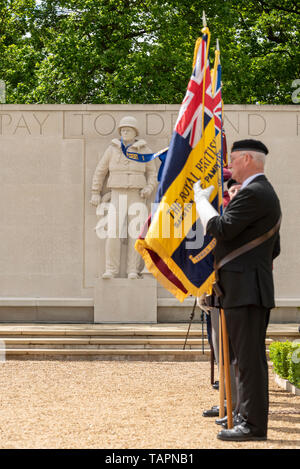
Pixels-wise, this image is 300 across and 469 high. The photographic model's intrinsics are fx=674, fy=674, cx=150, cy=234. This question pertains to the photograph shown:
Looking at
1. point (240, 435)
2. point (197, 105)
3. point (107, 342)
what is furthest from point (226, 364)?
point (107, 342)

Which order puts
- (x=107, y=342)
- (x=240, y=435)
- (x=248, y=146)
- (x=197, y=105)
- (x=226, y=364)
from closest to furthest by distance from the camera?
1. (x=240, y=435)
2. (x=248, y=146)
3. (x=226, y=364)
4. (x=197, y=105)
5. (x=107, y=342)

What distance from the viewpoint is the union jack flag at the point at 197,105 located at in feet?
16.2

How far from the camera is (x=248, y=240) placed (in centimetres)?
425

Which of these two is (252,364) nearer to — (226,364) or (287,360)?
(226,364)

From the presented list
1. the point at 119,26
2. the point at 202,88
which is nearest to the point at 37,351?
the point at 202,88

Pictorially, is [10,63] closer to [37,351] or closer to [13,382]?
[37,351]

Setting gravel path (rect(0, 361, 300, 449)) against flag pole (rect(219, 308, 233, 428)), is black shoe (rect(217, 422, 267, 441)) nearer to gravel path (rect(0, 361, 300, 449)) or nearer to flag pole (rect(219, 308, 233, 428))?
gravel path (rect(0, 361, 300, 449))

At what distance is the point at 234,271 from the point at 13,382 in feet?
11.6

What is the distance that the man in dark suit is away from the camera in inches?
165

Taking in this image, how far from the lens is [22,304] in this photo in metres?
11.4

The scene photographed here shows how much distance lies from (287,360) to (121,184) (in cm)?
534

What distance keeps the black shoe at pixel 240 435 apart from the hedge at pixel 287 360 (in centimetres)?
205
